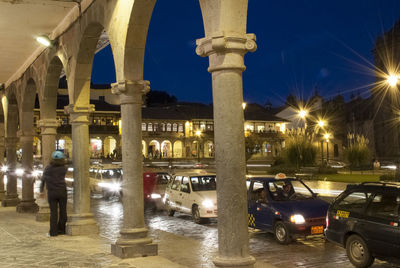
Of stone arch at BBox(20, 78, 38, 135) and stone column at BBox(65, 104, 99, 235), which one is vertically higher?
stone arch at BBox(20, 78, 38, 135)

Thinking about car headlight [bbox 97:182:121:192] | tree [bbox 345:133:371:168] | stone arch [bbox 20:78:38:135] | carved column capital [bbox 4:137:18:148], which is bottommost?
car headlight [bbox 97:182:121:192]

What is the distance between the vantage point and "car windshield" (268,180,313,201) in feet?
36.8

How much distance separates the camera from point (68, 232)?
1001 centimetres

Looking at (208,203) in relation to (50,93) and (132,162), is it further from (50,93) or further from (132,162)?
(132,162)

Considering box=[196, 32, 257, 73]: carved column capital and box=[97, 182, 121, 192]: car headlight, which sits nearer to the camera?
box=[196, 32, 257, 73]: carved column capital

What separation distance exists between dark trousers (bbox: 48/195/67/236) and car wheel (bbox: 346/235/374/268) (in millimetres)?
5768

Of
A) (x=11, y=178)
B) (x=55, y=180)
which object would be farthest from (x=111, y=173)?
(x=55, y=180)

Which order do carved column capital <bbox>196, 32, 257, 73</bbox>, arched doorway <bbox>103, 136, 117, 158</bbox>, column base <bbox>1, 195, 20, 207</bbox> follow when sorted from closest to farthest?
carved column capital <bbox>196, 32, 257, 73</bbox> < column base <bbox>1, 195, 20, 207</bbox> < arched doorway <bbox>103, 136, 117, 158</bbox>

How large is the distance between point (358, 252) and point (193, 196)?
6695 mm

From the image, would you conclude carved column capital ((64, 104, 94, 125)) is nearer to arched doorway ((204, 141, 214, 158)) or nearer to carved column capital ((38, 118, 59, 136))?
carved column capital ((38, 118, 59, 136))

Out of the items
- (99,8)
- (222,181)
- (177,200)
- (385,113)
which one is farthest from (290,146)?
(385,113)

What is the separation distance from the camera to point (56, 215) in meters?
9.75

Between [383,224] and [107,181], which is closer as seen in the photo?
[383,224]

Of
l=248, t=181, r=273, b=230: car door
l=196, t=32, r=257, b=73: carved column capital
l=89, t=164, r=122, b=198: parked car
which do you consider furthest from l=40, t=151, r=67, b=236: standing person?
l=89, t=164, r=122, b=198: parked car
